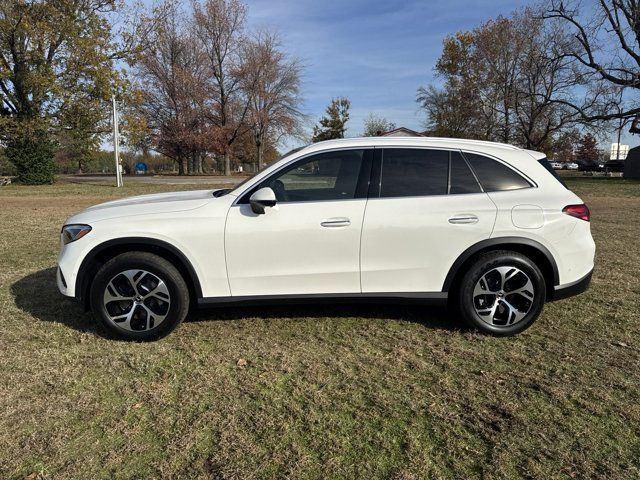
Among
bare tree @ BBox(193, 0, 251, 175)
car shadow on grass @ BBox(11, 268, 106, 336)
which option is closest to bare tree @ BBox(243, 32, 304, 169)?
bare tree @ BBox(193, 0, 251, 175)

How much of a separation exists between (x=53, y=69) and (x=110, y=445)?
26.2 m

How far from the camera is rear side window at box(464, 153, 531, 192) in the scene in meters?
4.04

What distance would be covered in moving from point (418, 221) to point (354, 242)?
1.87 ft

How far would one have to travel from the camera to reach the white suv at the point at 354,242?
12.7 feet

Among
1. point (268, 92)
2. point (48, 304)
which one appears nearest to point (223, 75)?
point (268, 92)

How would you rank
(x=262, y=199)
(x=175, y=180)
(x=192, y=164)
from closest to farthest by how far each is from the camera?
(x=262, y=199) < (x=175, y=180) < (x=192, y=164)

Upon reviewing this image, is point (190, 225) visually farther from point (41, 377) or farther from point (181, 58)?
point (181, 58)

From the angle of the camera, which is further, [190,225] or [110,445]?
[190,225]

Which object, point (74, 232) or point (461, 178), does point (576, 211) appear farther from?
point (74, 232)

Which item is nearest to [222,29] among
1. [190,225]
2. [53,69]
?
[53,69]

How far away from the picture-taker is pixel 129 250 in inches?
157

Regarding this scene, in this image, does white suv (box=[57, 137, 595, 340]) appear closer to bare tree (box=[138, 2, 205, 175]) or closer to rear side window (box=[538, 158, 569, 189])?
rear side window (box=[538, 158, 569, 189])

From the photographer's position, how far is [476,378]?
334 cm

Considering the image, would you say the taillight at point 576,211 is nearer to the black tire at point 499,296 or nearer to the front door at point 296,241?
the black tire at point 499,296
